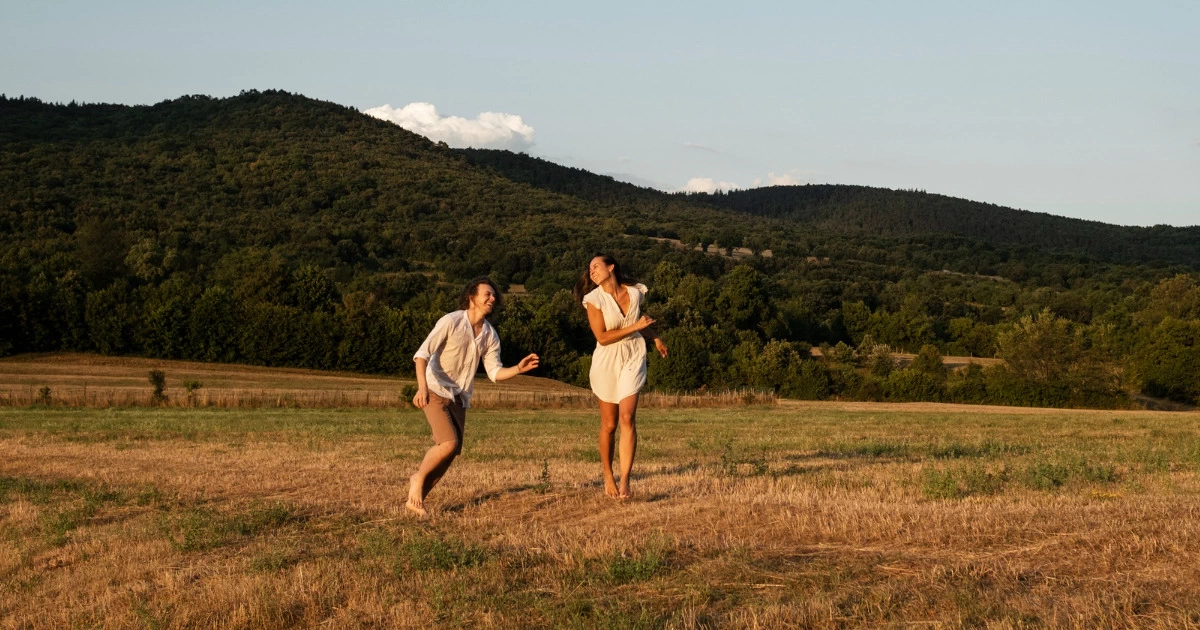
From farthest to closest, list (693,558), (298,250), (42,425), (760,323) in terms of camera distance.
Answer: (298,250) < (760,323) < (42,425) < (693,558)

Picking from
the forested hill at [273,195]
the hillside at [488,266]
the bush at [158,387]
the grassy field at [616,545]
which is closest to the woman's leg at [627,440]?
the grassy field at [616,545]

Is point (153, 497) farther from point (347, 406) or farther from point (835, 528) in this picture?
point (347, 406)

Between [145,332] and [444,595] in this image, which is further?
[145,332]

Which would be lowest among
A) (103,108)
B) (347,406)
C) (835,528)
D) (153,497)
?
(347,406)

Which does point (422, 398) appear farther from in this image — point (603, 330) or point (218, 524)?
point (218, 524)

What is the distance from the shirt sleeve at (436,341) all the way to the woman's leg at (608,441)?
1.54 metres

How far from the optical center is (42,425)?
23797mm

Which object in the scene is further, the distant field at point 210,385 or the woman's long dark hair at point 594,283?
the distant field at point 210,385

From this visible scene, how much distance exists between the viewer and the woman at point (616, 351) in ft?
31.1

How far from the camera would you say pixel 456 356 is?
9.27 m

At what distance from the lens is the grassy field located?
5.44 meters

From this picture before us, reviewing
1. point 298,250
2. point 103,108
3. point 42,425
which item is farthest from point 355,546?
point 103,108

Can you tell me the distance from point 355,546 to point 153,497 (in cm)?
380

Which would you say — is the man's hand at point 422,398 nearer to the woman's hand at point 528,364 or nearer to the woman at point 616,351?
the woman's hand at point 528,364
